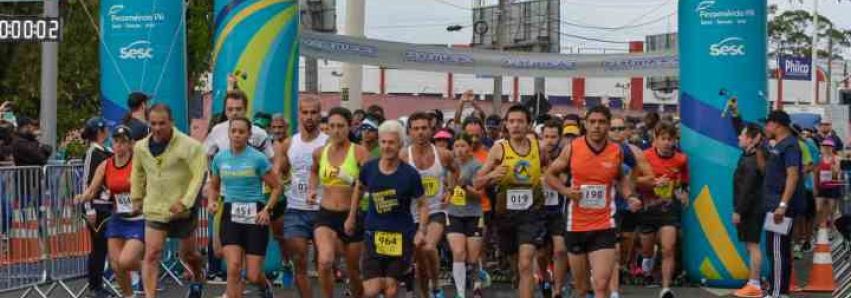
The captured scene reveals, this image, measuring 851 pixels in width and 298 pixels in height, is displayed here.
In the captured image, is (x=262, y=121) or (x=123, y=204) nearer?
(x=123, y=204)

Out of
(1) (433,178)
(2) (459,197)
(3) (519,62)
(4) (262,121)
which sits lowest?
(2) (459,197)

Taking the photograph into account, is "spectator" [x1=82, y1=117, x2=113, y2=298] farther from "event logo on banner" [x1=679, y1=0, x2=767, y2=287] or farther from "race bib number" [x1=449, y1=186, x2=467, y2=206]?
"event logo on banner" [x1=679, y1=0, x2=767, y2=287]

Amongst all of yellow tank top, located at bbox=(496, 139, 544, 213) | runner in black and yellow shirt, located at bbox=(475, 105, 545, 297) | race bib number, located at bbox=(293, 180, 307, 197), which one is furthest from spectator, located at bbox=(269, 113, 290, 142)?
yellow tank top, located at bbox=(496, 139, 544, 213)

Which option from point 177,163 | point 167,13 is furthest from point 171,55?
point 177,163

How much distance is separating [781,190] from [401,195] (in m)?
4.30

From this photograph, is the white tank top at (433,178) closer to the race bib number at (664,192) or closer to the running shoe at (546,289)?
the running shoe at (546,289)

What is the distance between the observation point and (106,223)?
13.1 m

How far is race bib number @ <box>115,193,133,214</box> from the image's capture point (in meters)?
12.1

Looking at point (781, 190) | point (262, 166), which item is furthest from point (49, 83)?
point (781, 190)

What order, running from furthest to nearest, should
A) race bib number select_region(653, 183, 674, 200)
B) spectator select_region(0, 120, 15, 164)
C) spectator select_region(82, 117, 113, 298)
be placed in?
1. spectator select_region(0, 120, 15, 164)
2. race bib number select_region(653, 183, 674, 200)
3. spectator select_region(82, 117, 113, 298)

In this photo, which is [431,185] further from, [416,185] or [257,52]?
[257,52]

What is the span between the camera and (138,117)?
44.6 ft

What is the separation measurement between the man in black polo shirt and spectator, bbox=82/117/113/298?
A: 608cm

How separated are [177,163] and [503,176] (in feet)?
9.13
